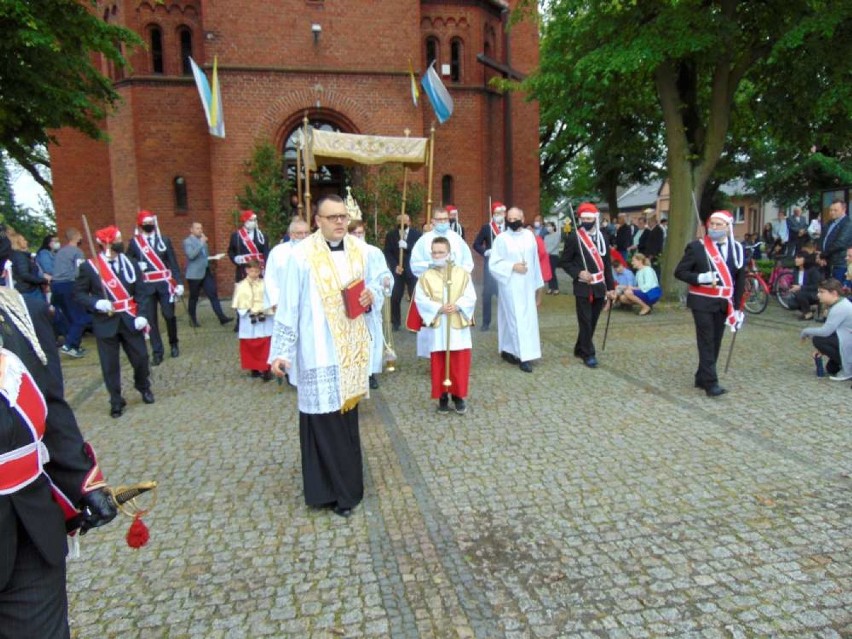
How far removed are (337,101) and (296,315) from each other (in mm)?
14095

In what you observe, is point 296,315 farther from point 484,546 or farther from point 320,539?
point 484,546

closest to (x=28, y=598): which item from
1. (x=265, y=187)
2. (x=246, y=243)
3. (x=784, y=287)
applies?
(x=246, y=243)

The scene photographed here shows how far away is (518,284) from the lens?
847cm

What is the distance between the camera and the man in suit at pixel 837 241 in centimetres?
1093

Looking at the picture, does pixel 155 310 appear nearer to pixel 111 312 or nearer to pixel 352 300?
pixel 111 312

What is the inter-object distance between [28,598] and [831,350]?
8.07m

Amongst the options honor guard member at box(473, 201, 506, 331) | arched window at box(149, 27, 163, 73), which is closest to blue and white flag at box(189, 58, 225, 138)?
arched window at box(149, 27, 163, 73)

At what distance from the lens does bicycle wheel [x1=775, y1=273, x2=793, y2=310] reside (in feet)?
42.3

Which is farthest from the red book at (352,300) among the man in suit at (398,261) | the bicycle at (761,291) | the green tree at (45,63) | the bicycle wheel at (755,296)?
the bicycle wheel at (755,296)

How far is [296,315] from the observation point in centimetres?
422

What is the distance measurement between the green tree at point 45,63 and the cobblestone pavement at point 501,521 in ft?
18.2

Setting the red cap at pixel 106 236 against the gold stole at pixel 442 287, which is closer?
the gold stole at pixel 442 287

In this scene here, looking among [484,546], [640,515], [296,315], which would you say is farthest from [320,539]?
[640,515]

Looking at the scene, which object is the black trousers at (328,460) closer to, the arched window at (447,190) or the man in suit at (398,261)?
the man in suit at (398,261)
